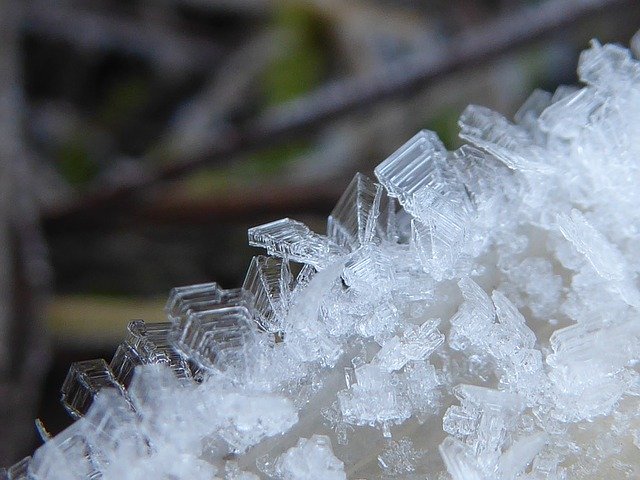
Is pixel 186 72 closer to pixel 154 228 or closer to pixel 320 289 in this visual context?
pixel 154 228

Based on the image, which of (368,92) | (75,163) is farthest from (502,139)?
(75,163)

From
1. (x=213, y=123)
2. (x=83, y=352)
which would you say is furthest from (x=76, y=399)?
(x=213, y=123)

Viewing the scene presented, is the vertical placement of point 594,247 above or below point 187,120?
below

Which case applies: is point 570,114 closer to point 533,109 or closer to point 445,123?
point 533,109

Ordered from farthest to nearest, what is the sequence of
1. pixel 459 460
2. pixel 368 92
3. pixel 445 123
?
1. pixel 445 123
2. pixel 368 92
3. pixel 459 460

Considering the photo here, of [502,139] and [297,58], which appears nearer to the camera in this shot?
[502,139]

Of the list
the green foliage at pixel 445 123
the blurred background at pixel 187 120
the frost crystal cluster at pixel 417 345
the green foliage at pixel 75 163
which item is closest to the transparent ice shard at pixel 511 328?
the frost crystal cluster at pixel 417 345
